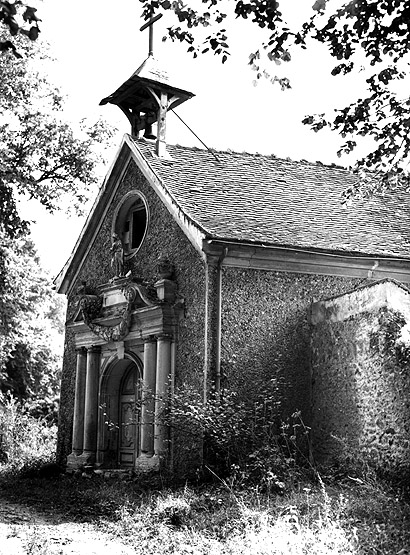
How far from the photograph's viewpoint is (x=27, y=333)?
99.8ft

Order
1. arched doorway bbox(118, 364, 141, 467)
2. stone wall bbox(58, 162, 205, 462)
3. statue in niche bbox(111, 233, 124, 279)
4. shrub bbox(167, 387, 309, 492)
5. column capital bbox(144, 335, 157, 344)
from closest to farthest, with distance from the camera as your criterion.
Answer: shrub bbox(167, 387, 309, 492) → stone wall bbox(58, 162, 205, 462) → column capital bbox(144, 335, 157, 344) → arched doorway bbox(118, 364, 141, 467) → statue in niche bbox(111, 233, 124, 279)

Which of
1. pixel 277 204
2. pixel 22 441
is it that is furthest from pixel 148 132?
pixel 22 441

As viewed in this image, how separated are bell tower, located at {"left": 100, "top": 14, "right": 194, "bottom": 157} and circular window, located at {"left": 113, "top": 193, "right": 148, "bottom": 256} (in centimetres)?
124

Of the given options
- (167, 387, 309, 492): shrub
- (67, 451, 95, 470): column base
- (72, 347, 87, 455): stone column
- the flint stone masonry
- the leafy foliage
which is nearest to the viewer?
the flint stone masonry

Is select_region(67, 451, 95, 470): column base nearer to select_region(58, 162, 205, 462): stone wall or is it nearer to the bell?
select_region(58, 162, 205, 462): stone wall

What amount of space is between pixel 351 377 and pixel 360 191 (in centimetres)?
399

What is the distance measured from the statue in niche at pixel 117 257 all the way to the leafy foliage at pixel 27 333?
558 cm

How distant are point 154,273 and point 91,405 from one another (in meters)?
3.33

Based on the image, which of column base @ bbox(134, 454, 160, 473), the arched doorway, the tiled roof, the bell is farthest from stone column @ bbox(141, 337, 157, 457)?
the bell

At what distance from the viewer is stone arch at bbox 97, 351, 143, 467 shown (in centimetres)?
1700

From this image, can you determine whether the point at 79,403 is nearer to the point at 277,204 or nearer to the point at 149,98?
the point at 277,204

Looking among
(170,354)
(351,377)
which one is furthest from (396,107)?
(170,354)

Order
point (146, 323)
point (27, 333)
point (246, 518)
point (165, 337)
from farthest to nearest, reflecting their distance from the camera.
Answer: point (27, 333), point (146, 323), point (165, 337), point (246, 518)

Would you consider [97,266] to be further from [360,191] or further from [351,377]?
[360,191]
